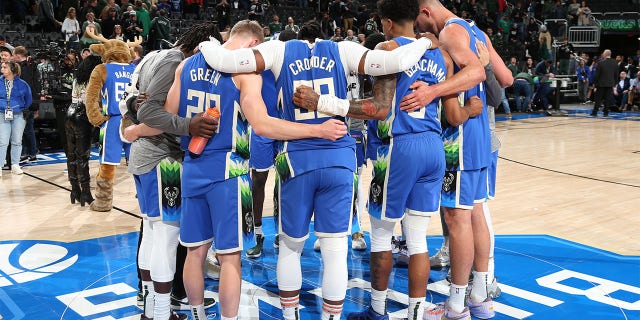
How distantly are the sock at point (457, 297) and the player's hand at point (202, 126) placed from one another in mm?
1805

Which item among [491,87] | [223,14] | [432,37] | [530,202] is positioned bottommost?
[530,202]

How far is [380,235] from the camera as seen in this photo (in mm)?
3906

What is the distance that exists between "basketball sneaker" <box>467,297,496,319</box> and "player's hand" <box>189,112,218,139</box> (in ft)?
6.89

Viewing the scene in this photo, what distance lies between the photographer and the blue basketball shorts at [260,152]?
535cm

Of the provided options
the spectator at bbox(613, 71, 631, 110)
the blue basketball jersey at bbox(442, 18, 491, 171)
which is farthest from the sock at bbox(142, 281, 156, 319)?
the spectator at bbox(613, 71, 631, 110)

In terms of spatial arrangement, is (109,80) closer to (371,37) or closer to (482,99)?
(371,37)

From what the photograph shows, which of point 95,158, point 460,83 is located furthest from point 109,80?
point 95,158

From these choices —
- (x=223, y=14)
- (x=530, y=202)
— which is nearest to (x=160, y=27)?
(x=223, y=14)

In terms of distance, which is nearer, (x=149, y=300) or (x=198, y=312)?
(x=198, y=312)

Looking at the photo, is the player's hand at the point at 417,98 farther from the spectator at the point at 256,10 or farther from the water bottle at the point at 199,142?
the spectator at the point at 256,10

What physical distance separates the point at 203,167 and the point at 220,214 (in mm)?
258

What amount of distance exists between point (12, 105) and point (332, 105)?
744 centimetres

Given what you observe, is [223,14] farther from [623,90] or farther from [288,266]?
[288,266]

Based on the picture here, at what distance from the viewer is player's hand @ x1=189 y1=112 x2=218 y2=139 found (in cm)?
328
